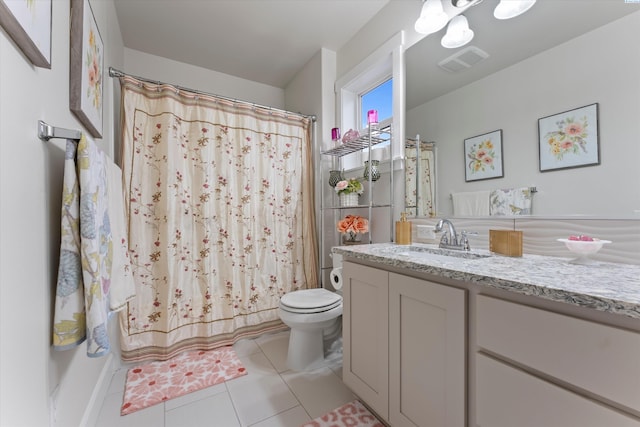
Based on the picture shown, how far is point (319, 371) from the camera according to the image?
1651 millimetres

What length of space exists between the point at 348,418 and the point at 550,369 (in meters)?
0.99

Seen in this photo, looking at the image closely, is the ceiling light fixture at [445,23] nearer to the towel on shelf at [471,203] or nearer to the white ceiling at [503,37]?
the white ceiling at [503,37]

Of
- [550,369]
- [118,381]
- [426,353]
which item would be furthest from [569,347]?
[118,381]

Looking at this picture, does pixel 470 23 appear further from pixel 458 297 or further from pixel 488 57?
pixel 458 297

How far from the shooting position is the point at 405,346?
1006 mm

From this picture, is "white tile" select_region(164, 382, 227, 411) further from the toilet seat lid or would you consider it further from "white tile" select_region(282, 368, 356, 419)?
the toilet seat lid

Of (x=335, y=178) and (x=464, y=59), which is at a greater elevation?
(x=464, y=59)

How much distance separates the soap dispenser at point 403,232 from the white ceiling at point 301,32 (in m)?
0.76

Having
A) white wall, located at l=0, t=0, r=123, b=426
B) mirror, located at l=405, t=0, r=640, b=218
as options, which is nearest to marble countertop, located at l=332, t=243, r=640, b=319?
mirror, located at l=405, t=0, r=640, b=218

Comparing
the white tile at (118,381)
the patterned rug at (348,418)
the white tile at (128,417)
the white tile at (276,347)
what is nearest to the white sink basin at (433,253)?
the patterned rug at (348,418)

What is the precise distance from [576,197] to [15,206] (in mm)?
1775

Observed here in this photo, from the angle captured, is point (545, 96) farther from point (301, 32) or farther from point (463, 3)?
point (301, 32)

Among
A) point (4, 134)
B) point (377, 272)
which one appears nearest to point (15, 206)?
point (4, 134)

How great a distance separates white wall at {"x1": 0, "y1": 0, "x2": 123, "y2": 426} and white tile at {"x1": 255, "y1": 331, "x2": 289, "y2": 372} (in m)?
1.03
